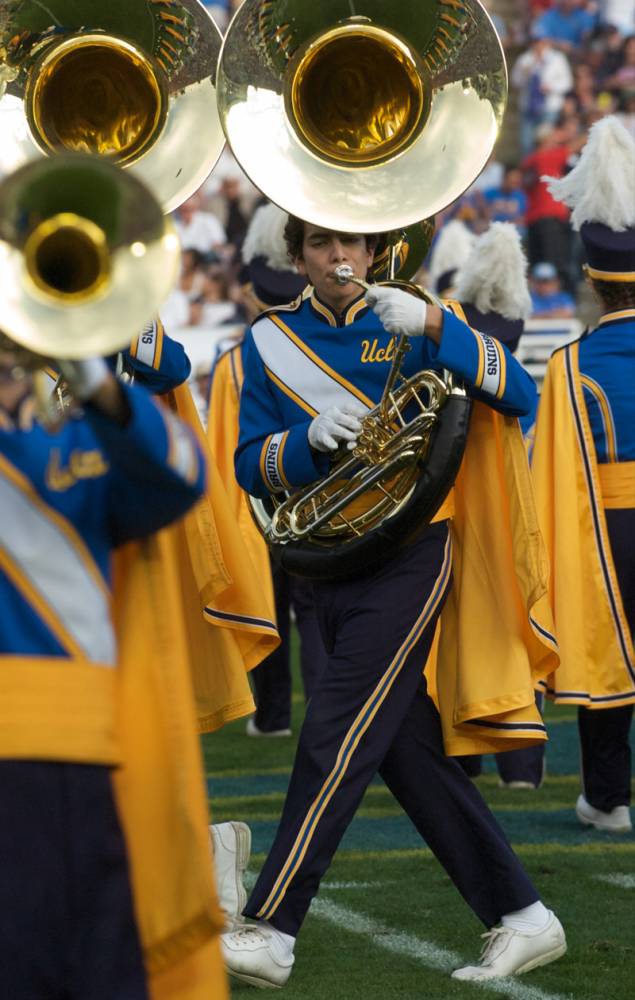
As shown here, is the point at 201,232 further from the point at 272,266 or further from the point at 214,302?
the point at 272,266

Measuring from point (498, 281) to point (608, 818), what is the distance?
1.93 metres

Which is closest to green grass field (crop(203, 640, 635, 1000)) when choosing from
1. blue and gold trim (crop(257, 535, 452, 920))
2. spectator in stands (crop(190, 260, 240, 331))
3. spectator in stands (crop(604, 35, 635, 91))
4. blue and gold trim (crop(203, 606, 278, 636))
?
blue and gold trim (crop(257, 535, 452, 920))

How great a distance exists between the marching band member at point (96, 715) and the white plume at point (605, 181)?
3601mm

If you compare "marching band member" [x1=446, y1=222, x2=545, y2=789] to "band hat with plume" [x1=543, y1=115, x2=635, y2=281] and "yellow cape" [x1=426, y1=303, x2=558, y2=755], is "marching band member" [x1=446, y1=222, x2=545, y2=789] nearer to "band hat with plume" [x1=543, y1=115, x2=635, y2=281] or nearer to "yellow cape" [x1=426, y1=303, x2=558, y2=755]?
"band hat with plume" [x1=543, y1=115, x2=635, y2=281]

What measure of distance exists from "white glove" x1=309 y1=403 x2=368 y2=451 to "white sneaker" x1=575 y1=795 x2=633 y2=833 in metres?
2.23

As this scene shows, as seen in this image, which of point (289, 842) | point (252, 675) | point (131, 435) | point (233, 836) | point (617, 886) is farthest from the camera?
point (252, 675)

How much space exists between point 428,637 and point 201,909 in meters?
1.62

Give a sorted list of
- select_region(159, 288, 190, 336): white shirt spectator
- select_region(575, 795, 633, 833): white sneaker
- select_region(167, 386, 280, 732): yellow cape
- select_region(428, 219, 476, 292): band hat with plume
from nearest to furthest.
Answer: select_region(167, 386, 280, 732): yellow cape, select_region(575, 795, 633, 833): white sneaker, select_region(428, 219, 476, 292): band hat with plume, select_region(159, 288, 190, 336): white shirt spectator

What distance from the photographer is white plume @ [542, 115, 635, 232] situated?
6047mm

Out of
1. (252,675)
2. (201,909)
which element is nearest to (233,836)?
(201,909)

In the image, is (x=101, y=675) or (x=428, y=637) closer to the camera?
(x=101, y=675)

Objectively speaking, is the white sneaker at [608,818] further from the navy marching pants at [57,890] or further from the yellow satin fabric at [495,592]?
the navy marching pants at [57,890]

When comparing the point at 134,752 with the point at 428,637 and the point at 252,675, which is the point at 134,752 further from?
the point at 252,675

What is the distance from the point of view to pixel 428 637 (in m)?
4.28
